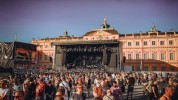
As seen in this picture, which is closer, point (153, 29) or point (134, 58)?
point (134, 58)

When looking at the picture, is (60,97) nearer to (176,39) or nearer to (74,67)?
(74,67)

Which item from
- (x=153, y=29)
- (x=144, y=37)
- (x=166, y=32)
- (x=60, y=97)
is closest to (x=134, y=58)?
(x=144, y=37)

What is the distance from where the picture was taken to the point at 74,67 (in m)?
33.4

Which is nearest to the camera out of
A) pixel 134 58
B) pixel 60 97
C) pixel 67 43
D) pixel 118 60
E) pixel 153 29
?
pixel 60 97

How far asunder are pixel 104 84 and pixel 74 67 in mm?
23944

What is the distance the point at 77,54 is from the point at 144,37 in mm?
26827

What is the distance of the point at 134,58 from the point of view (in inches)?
2168

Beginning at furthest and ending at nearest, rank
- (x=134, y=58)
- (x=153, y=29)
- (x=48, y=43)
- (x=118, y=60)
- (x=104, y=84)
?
(x=153, y=29), (x=48, y=43), (x=134, y=58), (x=118, y=60), (x=104, y=84)

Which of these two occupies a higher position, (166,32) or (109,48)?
(166,32)

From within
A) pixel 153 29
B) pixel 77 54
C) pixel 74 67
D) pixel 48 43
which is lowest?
pixel 74 67

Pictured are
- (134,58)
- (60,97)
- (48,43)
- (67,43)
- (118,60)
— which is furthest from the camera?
(48,43)

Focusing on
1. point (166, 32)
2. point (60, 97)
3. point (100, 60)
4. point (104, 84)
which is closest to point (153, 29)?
point (166, 32)

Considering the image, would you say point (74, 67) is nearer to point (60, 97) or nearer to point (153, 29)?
point (60, 97)

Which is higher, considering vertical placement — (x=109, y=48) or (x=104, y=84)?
(x=109, y=48)
